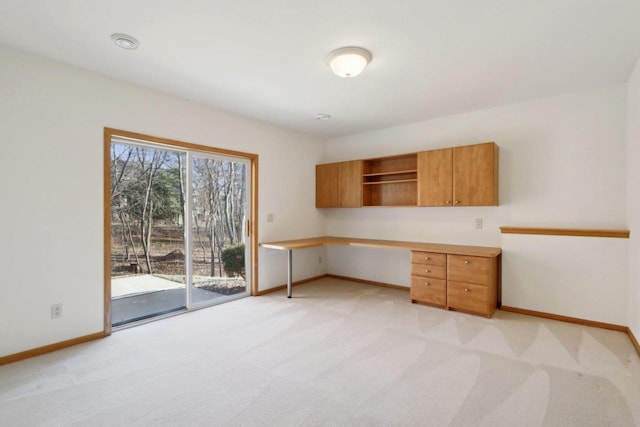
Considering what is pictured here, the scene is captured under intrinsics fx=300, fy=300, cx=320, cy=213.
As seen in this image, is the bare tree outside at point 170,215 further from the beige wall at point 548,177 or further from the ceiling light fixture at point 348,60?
the beige wall at point 548,177

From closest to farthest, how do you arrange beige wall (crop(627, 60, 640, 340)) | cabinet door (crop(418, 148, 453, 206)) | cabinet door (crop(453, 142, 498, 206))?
beige wall (crop(627, 60, 640, 340))
cabinet door (crop(453, 142, 498, 206))
cabinet door (crop(418, 148, 453, 206))

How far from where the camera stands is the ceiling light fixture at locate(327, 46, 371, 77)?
2455 millimetres

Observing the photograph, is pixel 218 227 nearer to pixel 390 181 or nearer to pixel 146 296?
pixel 146 296

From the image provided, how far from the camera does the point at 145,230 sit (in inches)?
139

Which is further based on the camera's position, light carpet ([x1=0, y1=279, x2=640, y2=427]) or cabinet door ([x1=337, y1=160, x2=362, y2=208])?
cabinet door ([x1=337, y1=160, x2=362, y2=208])

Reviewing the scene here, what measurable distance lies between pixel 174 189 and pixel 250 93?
4.82 ft

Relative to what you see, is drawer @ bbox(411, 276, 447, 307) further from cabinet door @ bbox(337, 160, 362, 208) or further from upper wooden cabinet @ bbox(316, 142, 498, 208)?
cabinet door @ bbox(337, 160, 362, 208)

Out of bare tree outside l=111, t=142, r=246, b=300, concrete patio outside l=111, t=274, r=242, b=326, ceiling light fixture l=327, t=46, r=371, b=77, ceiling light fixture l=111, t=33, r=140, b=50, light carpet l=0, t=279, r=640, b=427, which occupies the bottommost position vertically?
light carpet l=0, t=279, r=640, b=427

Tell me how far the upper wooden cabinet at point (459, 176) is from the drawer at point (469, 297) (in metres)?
1.02

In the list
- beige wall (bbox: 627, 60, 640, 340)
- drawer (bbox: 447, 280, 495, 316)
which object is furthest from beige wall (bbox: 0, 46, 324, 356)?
beige wall (bbox: 627, 60, 640, 340)

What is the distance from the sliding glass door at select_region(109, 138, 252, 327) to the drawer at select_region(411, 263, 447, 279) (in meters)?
2.46

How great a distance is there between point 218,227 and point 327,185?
2.03 metres

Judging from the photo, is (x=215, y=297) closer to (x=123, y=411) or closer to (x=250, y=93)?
(x=123, y=411)

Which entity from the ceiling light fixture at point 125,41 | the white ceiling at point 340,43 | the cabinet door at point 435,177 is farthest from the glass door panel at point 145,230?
the cabinet door at point 435,177
